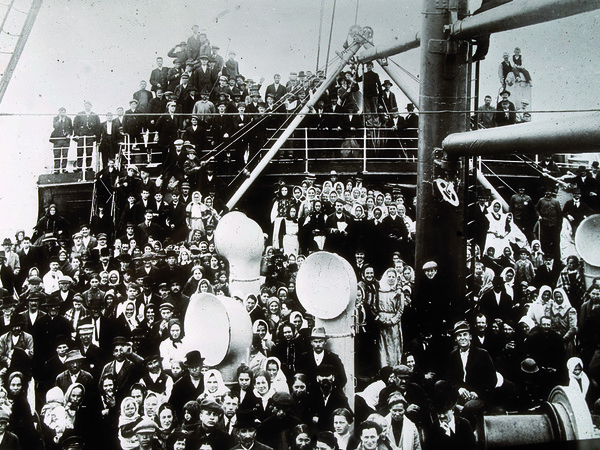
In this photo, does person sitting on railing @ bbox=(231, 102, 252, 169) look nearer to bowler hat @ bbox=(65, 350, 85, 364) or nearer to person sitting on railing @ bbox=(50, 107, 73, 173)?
person sitting on railing @ bbox=(50, 107, 73, 173)

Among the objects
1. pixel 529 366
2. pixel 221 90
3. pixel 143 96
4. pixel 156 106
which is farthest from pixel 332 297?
pixel 143 96

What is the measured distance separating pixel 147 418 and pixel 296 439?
3.12 ft

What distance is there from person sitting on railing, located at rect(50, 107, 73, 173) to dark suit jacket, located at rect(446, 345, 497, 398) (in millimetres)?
2926

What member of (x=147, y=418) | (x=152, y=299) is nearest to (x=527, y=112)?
(x=152, y=299)

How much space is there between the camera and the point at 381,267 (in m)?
3.91

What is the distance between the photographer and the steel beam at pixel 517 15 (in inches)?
115

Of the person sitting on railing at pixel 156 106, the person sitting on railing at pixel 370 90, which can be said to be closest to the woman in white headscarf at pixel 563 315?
the person sitting on railing at pixel 370 90

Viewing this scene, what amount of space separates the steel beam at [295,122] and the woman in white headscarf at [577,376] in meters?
2.54

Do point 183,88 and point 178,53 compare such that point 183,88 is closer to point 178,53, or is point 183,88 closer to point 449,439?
point 178,53

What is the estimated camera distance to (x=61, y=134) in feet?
12.3

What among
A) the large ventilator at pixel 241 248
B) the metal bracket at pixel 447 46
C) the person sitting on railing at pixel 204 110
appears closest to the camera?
the metal bracket at pixel 447 46

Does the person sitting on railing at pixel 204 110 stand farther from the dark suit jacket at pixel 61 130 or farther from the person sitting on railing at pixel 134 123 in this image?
the dark suit jacket at pixel 61 130

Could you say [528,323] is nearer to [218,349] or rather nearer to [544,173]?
[544,173]

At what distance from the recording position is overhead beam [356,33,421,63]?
3.61 metres
